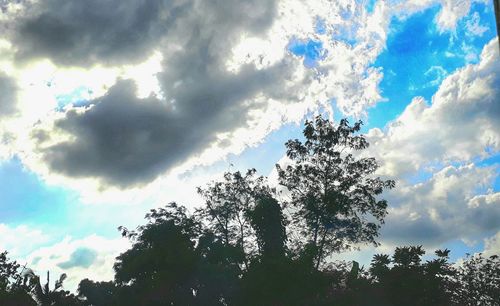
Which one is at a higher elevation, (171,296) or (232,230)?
(232,230)

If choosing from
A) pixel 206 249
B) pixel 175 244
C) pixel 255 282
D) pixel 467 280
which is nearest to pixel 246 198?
pixel 206 249

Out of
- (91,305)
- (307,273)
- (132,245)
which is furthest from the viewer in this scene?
(132,245)

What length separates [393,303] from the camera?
22.5m

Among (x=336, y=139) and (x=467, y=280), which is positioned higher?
(x=336, y=139)

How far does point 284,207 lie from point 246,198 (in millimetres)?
6204

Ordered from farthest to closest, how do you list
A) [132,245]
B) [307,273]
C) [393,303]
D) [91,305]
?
[132,245] → [91,305] → [307,273] → [393,303]

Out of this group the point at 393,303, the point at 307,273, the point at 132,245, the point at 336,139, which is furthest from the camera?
the point at 132,245

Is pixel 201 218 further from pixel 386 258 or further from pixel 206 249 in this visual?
pixel 386 258

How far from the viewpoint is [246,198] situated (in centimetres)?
4322

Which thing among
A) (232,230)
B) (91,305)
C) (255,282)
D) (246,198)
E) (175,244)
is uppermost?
(246,198)

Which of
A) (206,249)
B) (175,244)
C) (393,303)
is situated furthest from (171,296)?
(393,303)

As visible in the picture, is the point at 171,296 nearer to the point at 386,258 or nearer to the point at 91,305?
the point at 91,305

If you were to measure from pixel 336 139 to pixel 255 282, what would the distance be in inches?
519

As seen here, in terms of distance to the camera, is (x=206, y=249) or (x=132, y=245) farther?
(x=132, y=245)
